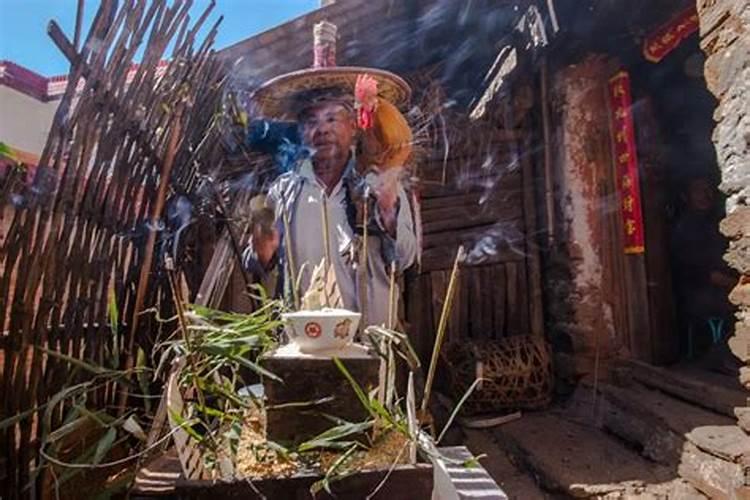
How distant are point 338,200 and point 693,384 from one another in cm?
312

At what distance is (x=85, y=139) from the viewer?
6.18ft

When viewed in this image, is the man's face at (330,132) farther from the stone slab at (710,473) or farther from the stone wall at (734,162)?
the stone slab at (710,473)

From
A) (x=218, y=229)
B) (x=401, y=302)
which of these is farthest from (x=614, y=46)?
(x=218, y=229)

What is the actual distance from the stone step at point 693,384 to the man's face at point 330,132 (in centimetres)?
299

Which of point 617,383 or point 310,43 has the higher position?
point 310,43

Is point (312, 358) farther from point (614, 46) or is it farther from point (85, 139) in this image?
point (614, 46)

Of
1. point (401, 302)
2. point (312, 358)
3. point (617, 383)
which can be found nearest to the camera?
point (312, 358)

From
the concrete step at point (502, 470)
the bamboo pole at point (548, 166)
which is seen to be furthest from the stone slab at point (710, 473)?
the bamboo pole at point (548, 166)

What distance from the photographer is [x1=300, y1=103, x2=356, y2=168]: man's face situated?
264 centimetres

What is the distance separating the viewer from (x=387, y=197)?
256 centimetres

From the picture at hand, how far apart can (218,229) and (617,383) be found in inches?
141

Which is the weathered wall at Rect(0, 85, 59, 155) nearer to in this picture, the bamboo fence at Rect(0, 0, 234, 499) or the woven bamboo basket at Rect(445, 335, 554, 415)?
the bamboo fence at Rect(0, 0, 234, 499)

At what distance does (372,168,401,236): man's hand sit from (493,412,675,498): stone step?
1.82 meters

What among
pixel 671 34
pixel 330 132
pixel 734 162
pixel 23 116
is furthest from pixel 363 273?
pixel 23 116
